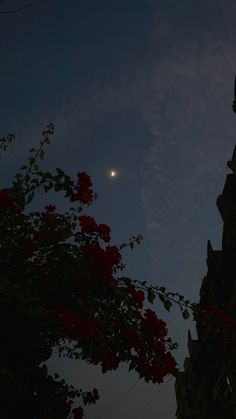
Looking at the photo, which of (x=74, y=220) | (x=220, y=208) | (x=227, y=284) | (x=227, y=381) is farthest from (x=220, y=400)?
(x=74, y=220)

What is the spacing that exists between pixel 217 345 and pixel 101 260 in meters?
17.8

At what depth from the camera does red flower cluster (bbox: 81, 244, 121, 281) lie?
4.62 m

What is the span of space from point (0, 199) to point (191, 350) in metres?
28.1

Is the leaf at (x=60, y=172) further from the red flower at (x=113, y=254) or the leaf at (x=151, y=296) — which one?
the leaf at (x=151, y=296)

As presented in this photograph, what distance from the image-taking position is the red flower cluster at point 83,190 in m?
5.59

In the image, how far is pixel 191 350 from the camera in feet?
100

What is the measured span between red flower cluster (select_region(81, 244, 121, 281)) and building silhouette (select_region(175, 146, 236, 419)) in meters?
16.3

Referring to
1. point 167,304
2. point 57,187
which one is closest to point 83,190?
point 57,187

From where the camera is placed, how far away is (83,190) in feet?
18.4

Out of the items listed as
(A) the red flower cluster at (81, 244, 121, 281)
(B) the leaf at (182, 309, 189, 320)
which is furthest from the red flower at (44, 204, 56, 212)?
(B) the leaf at (182, 309, 189, 320)

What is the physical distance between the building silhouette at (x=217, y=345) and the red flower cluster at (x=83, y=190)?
15.7 m

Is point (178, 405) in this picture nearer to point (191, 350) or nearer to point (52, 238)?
point (191, 350)

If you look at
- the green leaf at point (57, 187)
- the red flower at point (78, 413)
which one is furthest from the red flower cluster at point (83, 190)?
the red flower at point (78, 413)

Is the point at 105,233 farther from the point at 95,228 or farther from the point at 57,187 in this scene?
the point at 57,187
